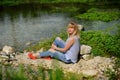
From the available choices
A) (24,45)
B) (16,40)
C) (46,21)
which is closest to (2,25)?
(46,21)

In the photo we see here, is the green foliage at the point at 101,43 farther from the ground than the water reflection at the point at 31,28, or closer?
farther from the ground

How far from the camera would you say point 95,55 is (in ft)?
40.2

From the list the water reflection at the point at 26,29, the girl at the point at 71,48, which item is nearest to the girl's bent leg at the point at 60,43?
the girl at the point at 71,48

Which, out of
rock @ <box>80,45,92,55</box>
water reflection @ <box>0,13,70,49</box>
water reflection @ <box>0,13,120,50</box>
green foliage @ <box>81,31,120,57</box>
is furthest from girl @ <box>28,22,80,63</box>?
water reflection @ <box>0,13,70,49</box>

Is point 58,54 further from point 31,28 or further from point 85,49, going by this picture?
point 31,28

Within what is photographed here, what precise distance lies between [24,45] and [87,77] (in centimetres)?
862

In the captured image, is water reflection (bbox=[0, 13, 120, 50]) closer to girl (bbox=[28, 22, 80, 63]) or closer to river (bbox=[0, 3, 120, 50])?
river (bbox=[0, 3, 120, 50])

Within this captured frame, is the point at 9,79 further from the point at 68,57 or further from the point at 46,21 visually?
the point at 46,21

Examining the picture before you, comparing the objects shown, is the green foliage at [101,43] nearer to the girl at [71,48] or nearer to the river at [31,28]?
the girl at [71,48]

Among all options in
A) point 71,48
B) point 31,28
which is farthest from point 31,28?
point 71,48

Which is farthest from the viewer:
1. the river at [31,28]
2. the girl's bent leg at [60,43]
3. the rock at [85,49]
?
the river at [31,28]

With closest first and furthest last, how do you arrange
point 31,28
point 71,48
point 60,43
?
point 71,48 → point 60,43 → point 31,28

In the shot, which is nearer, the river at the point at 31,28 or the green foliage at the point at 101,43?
the green foliage at the point at 101,43

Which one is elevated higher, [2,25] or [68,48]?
[68,48]
